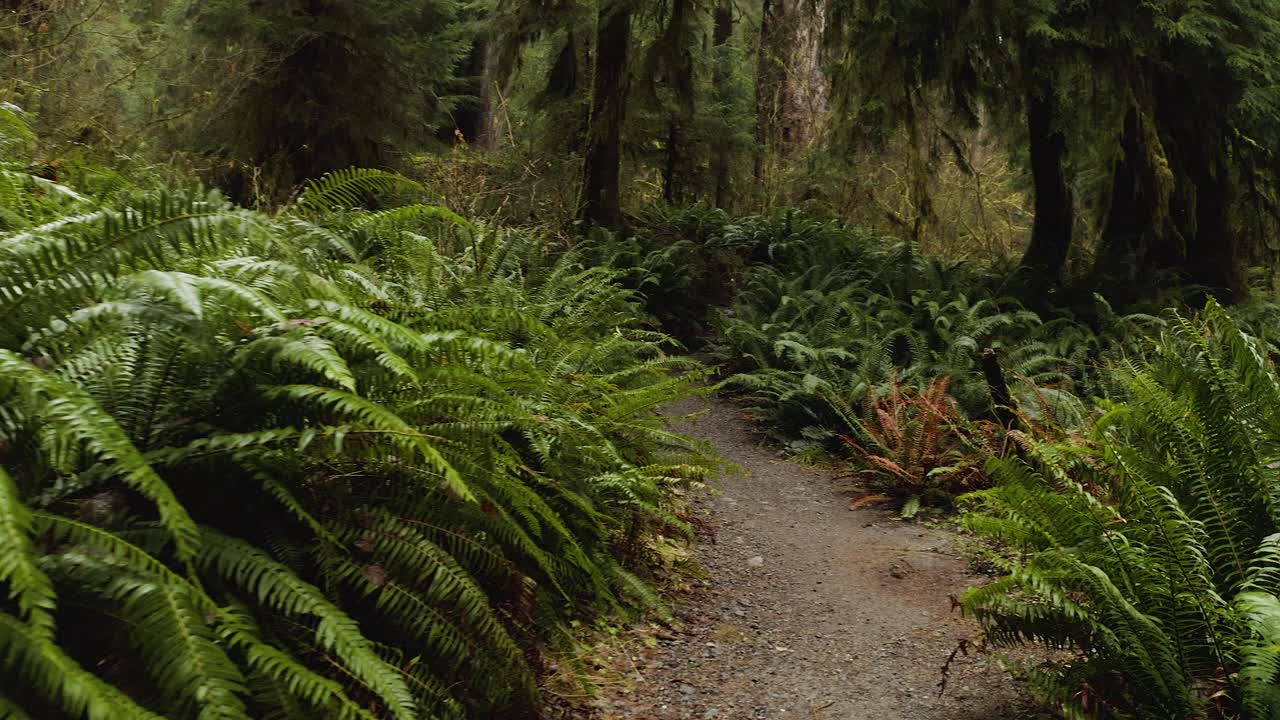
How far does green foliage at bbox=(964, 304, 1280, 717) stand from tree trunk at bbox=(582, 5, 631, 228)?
858 cm

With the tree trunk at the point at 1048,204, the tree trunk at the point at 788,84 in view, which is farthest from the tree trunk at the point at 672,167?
the tree trunk at the point at 1048,204

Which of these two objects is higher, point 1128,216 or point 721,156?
point 1128,216

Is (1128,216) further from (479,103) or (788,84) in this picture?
(479,103)

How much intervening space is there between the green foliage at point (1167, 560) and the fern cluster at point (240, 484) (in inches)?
64.6

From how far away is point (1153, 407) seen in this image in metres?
3.39

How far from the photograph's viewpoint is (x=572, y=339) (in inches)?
233

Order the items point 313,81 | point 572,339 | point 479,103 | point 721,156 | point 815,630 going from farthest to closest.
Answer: point 479,103
point 721,156
point 313,81
point 572,339
point 815,630

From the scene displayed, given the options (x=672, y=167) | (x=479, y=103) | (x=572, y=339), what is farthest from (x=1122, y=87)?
(x=479, y=103)

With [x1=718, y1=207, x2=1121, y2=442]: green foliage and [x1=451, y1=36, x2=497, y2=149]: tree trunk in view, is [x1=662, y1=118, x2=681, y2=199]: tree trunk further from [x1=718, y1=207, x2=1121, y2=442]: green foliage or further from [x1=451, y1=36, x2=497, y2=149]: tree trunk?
[x1=451, y1=36, x2=497, y2=149]: tree trunk

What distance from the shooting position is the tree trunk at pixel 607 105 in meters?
11.0

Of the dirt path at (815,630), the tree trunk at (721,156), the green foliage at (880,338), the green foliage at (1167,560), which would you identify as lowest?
the dirt path at (815,630)

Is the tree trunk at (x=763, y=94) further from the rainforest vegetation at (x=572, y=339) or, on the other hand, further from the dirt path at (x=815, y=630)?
the dirt path at (x=815, y=630)

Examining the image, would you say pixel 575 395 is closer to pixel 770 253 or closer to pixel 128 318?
pixel 128 318

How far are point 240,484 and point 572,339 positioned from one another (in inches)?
141
